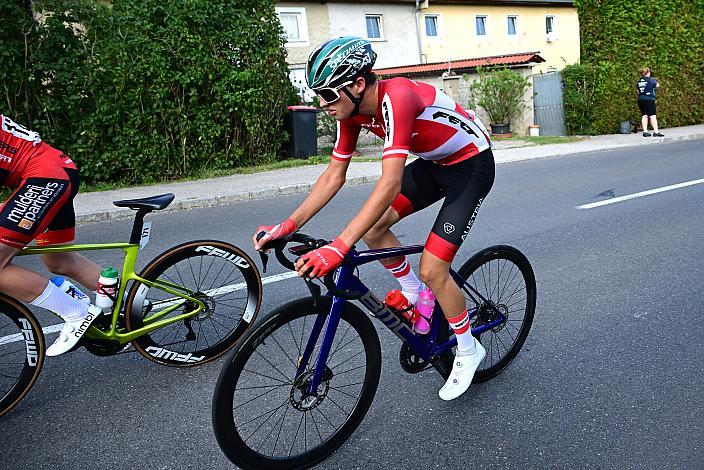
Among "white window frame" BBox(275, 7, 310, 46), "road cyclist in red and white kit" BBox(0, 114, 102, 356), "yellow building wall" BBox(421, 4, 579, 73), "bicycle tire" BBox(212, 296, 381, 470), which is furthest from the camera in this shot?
"yellow building wall" BBox(421, 4, 579, 73)

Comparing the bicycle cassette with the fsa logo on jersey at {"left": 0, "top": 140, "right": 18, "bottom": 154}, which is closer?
the bicycle cassette

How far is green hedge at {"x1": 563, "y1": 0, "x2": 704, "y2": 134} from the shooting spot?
64.6ft

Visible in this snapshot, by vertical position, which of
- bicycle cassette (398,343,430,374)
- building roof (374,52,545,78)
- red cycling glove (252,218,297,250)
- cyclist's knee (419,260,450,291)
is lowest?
bicycle cassette (398,343,430,374)

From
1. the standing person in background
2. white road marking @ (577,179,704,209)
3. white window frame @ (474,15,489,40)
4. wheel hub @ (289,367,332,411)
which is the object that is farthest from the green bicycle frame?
white window frame @ (474,15,489,40)

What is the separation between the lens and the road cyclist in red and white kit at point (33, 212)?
308cm

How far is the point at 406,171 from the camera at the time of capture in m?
3.35

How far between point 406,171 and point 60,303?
2098 millimetres

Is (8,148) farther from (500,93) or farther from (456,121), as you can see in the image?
(500,93)

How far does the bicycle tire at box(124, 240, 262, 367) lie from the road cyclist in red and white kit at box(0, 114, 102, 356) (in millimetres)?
320

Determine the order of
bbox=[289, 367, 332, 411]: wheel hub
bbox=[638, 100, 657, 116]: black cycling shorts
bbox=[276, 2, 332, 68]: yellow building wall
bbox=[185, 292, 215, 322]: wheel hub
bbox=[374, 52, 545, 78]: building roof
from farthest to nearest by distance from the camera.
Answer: bbox=[276, 2, 332, 68]: yellow building wall
bbox=[374, 52, 545, 78]: building roof
bbox=[638, 100, 657, 116]: black cycling shorts
bbox=[185, 292, 215, 322]: wheel hub
bbox=[289, 367, 332, 411]: wheel hub

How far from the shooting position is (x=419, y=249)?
3.03 metres

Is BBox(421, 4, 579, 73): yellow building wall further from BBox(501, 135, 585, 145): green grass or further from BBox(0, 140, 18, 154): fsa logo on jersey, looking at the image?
BBox(0, 140, 18, 154): fsa logo on jersey

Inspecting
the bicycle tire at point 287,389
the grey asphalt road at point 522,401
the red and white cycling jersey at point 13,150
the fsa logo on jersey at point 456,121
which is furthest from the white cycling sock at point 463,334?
the red and white cycling jersey at point 13,150

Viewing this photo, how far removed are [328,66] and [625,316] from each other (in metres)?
3.07
